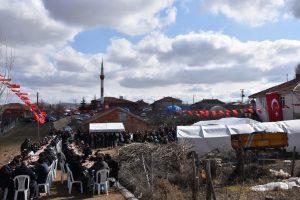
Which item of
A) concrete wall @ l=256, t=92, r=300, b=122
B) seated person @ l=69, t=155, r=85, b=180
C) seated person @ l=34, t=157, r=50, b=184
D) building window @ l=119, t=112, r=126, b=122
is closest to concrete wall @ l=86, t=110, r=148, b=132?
building window @ l=119, t=112, r=126, b=122

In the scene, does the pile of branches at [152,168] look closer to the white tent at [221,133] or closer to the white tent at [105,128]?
the white tent at [221,133]

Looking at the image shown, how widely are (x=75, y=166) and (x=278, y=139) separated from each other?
1566 centimetres

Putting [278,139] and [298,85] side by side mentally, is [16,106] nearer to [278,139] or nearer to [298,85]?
[298,85]

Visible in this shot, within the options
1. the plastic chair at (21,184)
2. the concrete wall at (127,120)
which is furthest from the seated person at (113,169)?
the concrete wall at (127,120)

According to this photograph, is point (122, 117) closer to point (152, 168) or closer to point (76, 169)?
A: point (76, 169)

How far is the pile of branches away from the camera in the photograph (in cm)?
1507

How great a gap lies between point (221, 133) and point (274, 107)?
45.5ft

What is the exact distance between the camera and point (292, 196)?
50.0 ft

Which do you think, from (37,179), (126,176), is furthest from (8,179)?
(126,176)

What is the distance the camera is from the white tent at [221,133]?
30.2m

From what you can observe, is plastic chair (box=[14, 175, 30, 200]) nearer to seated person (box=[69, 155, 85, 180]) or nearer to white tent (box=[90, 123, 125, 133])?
seated person (box=[69, 155, 85, 180])

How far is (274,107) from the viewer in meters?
43.1

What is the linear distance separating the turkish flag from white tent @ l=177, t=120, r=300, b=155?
11.2 m

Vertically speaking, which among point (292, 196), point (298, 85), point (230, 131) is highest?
point (298, 85)
